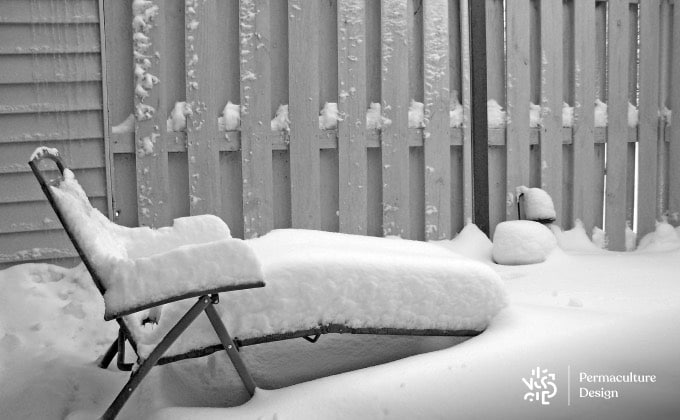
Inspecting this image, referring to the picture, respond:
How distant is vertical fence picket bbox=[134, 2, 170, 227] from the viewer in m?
4.11

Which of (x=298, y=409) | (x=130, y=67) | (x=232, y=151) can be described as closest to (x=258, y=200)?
(x=232, y=151)

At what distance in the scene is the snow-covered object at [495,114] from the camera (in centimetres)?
499

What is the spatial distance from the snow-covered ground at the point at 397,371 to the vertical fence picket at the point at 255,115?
122 centimetres

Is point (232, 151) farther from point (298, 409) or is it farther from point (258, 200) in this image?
point (298, 409)

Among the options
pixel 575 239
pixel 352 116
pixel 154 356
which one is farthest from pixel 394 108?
pixel 154 356

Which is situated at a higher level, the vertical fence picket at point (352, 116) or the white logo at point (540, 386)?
the vertical fence picket at point (352, 116)

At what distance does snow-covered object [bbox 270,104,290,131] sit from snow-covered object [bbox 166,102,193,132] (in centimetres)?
53

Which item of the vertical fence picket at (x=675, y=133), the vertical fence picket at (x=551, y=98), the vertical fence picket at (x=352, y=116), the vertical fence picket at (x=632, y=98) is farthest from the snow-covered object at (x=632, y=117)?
the vertical fence picket at (x=352, y=116)

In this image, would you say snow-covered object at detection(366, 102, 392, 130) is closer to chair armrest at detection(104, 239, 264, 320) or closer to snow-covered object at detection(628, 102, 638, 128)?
snow-covered object at detection(628, 102, 638, 128)

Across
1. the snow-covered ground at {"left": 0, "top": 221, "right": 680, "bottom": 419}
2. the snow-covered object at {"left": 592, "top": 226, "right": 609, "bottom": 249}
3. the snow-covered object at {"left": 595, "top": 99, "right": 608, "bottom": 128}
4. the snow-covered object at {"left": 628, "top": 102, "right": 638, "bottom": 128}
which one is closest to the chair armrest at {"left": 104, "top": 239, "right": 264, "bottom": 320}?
the snow-covered ground at {"left": 0, "top": 221, "right": 680, "bottom": 419}

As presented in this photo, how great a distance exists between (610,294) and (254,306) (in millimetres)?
1976

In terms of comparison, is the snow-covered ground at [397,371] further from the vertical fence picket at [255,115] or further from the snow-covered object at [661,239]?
the snow-covered object at [661,239]

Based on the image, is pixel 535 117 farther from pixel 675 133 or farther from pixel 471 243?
pixel 675 133

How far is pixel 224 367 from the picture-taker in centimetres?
260
